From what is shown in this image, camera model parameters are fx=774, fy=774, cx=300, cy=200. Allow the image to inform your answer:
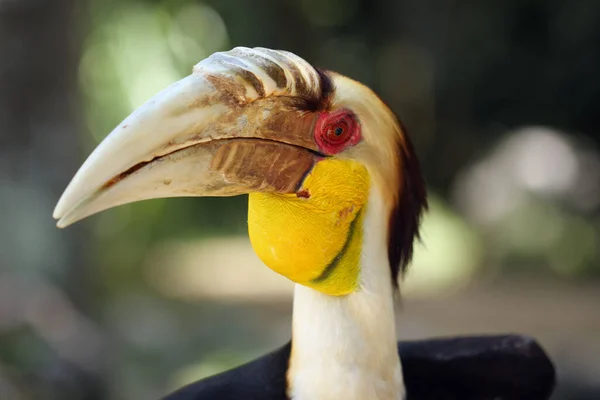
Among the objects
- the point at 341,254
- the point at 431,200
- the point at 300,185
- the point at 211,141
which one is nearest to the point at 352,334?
the point at 341,254

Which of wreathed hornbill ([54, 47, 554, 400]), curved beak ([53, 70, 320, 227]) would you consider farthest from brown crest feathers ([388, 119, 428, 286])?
curved beak ([53, 70, 320, 227])

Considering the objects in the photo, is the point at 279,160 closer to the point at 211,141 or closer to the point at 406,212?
the point at 211,141

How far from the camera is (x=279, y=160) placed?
1162mm

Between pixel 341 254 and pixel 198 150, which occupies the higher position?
pixel 198 150

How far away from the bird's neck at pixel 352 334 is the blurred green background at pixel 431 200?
2212 millimetres

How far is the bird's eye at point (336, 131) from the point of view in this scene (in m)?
1.19

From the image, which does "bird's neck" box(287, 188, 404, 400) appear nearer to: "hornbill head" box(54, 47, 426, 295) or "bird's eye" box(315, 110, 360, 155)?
"hornbill head" box(54, 47, 426, 295)

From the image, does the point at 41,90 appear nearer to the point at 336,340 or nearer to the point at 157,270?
the point at 336,340

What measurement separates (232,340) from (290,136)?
324 cm

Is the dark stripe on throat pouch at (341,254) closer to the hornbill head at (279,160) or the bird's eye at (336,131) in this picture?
the hornbill head at (279,160)

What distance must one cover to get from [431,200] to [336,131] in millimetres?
5002

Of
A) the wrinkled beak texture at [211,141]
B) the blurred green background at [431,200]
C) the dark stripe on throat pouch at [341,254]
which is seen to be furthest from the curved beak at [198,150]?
the blurred green background at [431,200]

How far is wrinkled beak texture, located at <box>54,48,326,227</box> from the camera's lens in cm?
101

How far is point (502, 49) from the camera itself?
5.73m
